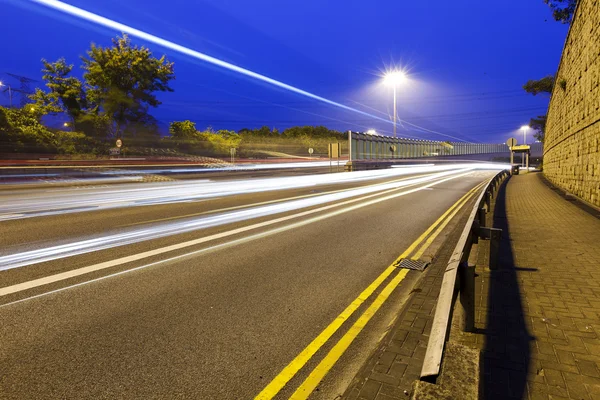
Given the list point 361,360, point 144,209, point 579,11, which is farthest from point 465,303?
point 579,11

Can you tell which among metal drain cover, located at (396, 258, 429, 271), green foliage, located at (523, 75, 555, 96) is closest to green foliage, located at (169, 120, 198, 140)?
green foliage, located at (523, 75, 555, 96)

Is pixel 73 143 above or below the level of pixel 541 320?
above

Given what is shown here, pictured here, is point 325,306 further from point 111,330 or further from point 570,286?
point 570,286

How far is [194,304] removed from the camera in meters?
4.36

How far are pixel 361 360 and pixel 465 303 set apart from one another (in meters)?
1.11

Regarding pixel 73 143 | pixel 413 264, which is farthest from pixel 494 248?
pixel 73 143

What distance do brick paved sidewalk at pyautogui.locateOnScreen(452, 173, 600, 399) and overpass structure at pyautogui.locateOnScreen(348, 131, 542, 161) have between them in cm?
3238

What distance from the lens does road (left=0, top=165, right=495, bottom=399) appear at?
117 inches

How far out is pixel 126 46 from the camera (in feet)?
139

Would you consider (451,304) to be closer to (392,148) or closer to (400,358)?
(400,358)

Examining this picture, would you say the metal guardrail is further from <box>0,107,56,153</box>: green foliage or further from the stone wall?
<box>0,107,56,153</box>: green foliage

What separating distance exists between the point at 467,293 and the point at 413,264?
2836mm

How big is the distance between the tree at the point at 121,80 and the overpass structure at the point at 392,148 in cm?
2504

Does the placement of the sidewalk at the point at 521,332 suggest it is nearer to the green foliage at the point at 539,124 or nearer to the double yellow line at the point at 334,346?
the double yellow line at the point at 334,346
